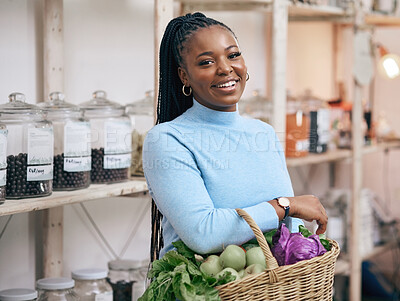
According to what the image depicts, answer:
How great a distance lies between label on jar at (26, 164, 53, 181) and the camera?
1.56m

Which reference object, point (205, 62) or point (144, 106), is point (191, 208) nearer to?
point (205, 62)

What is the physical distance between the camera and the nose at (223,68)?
1300 millimetres

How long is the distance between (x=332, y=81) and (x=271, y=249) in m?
2.45

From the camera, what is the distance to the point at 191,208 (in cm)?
122

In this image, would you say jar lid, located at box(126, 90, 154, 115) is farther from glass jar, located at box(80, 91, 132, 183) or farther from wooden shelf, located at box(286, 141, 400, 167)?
wooden shelf, located at box(286, 141, 400, 167)

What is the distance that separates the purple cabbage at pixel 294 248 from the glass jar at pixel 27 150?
25.8 inches

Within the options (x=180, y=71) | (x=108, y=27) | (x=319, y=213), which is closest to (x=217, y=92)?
(x=180, y=71)

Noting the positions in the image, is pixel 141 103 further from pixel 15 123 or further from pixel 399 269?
pixel 399 269

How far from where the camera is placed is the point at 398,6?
3.08 metres

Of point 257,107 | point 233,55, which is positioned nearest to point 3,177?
point 233,55

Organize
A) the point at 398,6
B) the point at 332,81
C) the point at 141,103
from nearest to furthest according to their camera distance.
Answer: the point at 141,103 < the point at 398,6 < the point at 332,81

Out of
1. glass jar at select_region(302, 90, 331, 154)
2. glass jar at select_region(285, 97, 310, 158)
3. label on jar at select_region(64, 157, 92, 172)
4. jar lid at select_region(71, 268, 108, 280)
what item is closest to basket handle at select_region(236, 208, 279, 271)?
label on jar at select_region(64, 157, 92, 172)

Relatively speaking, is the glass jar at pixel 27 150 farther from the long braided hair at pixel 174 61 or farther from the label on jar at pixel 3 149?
the long braided hair at pixel 174 61

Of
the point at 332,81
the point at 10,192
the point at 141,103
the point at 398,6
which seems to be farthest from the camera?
the point at 332,81
